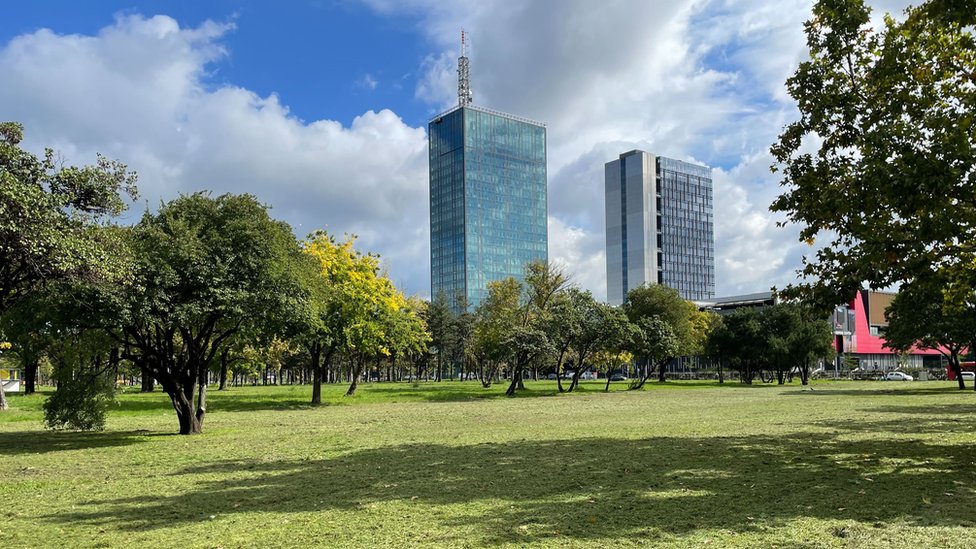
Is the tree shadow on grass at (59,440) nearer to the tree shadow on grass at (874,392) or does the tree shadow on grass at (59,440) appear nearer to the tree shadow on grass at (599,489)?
the tree shadow on grass at (599,489)

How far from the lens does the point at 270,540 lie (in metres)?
7.55

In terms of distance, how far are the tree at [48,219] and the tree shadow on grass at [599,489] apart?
16.0 ft

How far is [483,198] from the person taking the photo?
18138 cm

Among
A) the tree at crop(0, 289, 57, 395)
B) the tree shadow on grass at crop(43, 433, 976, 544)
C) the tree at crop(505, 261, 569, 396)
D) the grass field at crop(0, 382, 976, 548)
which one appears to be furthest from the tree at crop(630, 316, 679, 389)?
the tree at crop(0, 289, 57, 395)

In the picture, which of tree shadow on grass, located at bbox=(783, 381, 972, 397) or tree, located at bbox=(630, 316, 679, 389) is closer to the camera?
tree shadow on grass, located at bbox=(783, 381, 972, 397)

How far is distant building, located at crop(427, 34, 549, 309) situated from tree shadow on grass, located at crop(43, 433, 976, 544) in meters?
162

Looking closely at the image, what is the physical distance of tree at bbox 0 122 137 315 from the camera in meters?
13.1

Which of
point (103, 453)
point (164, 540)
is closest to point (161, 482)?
point (164, 540)

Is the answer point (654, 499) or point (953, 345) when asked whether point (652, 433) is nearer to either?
point (654, 499)

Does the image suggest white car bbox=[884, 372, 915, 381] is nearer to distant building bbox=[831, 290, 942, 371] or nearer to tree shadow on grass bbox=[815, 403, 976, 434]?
distant building bbox=[831, 290, 942, 371]

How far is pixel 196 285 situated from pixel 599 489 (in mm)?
11520

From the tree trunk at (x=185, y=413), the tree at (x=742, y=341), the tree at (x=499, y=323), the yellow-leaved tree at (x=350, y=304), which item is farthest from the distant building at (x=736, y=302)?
the tree trunk at (x=185, y=413)

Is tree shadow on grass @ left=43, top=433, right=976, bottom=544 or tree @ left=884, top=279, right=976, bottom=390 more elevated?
tree @ left=884, top=279, right=976, bottom=390

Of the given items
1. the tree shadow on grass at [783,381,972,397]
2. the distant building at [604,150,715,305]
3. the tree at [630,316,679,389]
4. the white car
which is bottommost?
the white car
